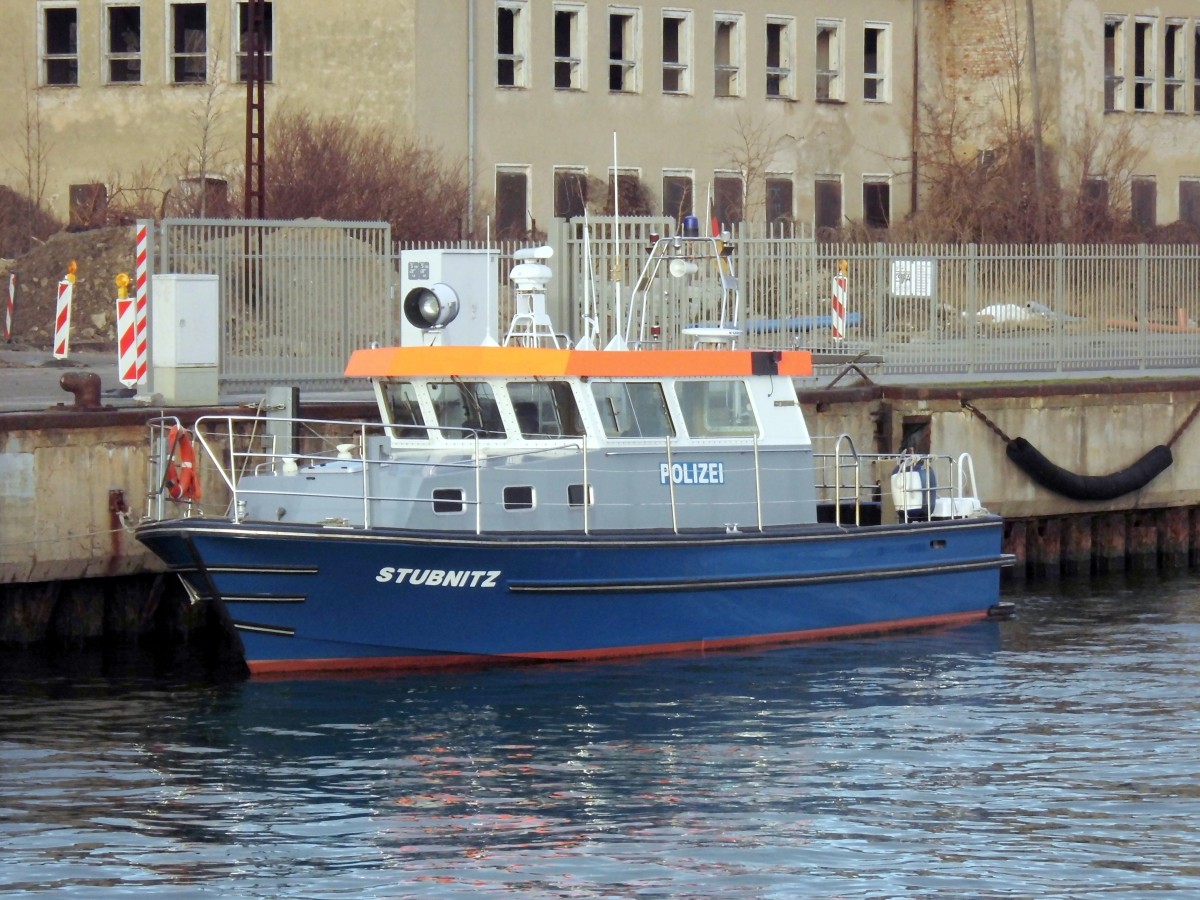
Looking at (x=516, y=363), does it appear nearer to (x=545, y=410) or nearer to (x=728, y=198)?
(x=545, y=410)

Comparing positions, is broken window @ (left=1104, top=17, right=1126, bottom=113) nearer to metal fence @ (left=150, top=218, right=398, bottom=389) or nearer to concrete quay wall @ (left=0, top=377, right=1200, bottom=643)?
concrete quay wall @ (left=0, top=377, right=1200, bottom=643)

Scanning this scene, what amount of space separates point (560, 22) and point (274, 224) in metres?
20.4

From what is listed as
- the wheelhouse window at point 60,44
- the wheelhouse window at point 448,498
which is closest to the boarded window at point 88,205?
the wheelhouse window at point 60,44

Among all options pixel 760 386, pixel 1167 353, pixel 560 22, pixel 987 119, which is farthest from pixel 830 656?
pixel 987 119

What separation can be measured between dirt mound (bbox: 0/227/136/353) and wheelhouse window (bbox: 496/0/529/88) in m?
9.74

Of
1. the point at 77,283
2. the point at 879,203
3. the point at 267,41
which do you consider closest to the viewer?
the point at 77,283

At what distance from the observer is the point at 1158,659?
16.5 m

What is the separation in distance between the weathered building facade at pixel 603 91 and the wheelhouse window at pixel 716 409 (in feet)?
58.3

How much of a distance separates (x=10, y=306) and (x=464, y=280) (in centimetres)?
1280

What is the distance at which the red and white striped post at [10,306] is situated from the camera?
2859 centimetres

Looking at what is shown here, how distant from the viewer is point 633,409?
53.0ft

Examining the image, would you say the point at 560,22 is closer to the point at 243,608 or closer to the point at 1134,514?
the point at 1134,514

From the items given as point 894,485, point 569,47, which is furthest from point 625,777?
point 569,47

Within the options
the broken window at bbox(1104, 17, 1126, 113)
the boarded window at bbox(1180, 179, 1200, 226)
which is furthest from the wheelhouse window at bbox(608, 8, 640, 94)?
the boarded window at bbox(1180, 179, 1200, 226)
